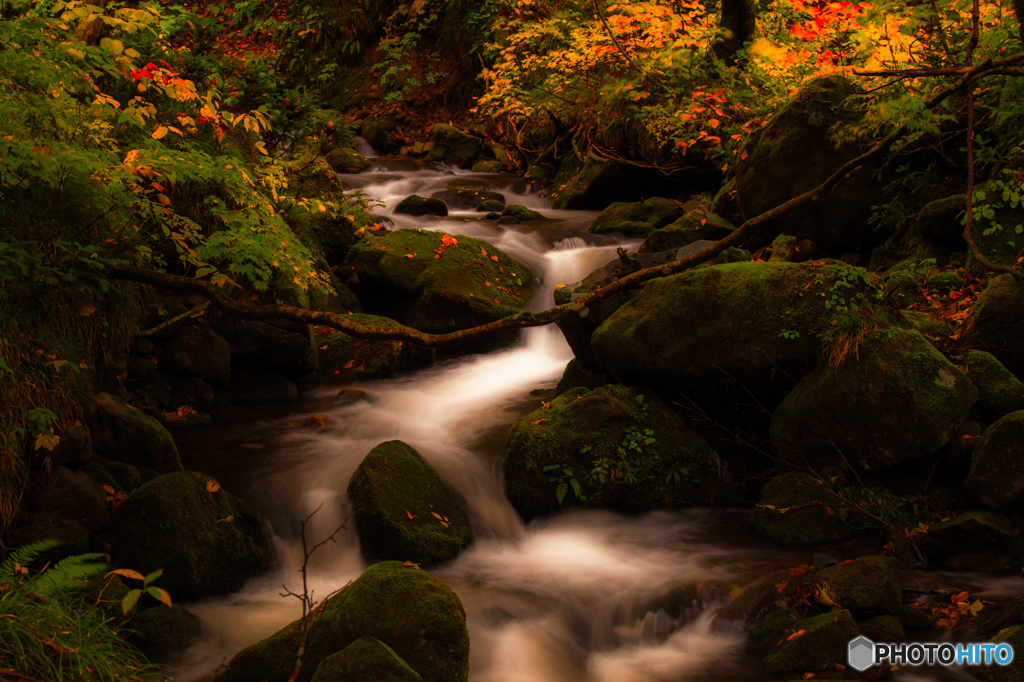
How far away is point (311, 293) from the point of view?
8633 millimetres

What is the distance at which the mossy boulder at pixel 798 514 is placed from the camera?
496cm

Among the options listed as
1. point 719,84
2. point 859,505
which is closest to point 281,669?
point 859,505

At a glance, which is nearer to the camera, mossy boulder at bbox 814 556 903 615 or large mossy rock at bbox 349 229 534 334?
mossy boulder at bbox 814 556 903 615

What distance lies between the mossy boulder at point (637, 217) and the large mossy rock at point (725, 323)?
5115mm

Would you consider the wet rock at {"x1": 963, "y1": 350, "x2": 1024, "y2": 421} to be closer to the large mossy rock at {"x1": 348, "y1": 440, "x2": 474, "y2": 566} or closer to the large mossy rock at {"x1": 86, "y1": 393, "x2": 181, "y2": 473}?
the large mossy rock at {"x1": 348, "y1": 440, "x2": 474, "y2": 566}

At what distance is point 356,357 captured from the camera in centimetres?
869

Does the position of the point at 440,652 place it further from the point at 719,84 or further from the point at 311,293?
the point at 719,84

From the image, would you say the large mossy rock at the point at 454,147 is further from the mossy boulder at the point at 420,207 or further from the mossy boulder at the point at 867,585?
the mossy boulder at the point at 867,585

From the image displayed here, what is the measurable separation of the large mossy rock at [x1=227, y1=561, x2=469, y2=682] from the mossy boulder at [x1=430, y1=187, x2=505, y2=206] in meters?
10.4

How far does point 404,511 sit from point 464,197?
957cm

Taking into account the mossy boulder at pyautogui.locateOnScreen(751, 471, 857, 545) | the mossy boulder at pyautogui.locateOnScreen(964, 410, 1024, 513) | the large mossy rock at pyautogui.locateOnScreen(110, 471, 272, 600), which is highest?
the large mossy rock at pyautogui.locateOnScreen(110, 471, 272, 600)

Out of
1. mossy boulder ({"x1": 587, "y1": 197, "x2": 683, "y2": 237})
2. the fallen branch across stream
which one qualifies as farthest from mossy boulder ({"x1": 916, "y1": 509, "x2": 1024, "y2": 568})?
mossy boulder ({"x1": 587, "y1": 197, "x2": 683, "y2": 237})

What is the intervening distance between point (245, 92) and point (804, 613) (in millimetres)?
8358

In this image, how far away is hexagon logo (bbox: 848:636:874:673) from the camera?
144 inches
